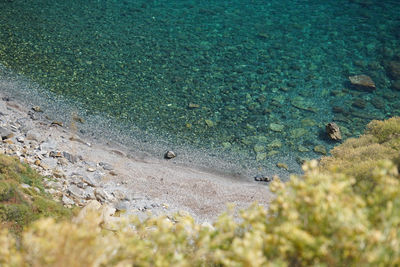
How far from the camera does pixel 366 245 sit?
175 inches

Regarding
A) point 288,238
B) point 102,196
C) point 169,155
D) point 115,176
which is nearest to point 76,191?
point 102,196

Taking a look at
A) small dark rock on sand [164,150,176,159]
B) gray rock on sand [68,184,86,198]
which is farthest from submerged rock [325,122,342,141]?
gray rock on sand [68,184,86,198]

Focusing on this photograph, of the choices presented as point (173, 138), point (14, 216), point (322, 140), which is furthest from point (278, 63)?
point (14, 216)

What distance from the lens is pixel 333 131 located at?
57.8ft

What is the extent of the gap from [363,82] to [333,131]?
18.1 feet

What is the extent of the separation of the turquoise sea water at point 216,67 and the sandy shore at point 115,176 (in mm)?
1581

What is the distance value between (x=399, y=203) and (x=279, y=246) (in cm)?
161

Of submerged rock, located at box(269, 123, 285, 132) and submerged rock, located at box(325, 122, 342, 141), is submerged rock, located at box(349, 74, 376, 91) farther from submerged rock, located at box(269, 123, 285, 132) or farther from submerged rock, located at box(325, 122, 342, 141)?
submerged rock, located at box(269, 123, 285, 132)

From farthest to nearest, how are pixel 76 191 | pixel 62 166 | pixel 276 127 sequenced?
pixel 276 127
pixel 62 166
pixel 76 191

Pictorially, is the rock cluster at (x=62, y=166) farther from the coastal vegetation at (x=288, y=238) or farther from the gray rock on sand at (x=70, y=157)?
the coastal vegetation at (x=288, y=238)

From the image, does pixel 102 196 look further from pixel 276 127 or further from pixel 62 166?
pixel 276 127

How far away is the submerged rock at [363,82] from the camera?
69.3 feet

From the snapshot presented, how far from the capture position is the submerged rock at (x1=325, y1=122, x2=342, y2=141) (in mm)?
17531

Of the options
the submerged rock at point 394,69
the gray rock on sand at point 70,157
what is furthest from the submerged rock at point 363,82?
the gray rock on sand at point 70,157
